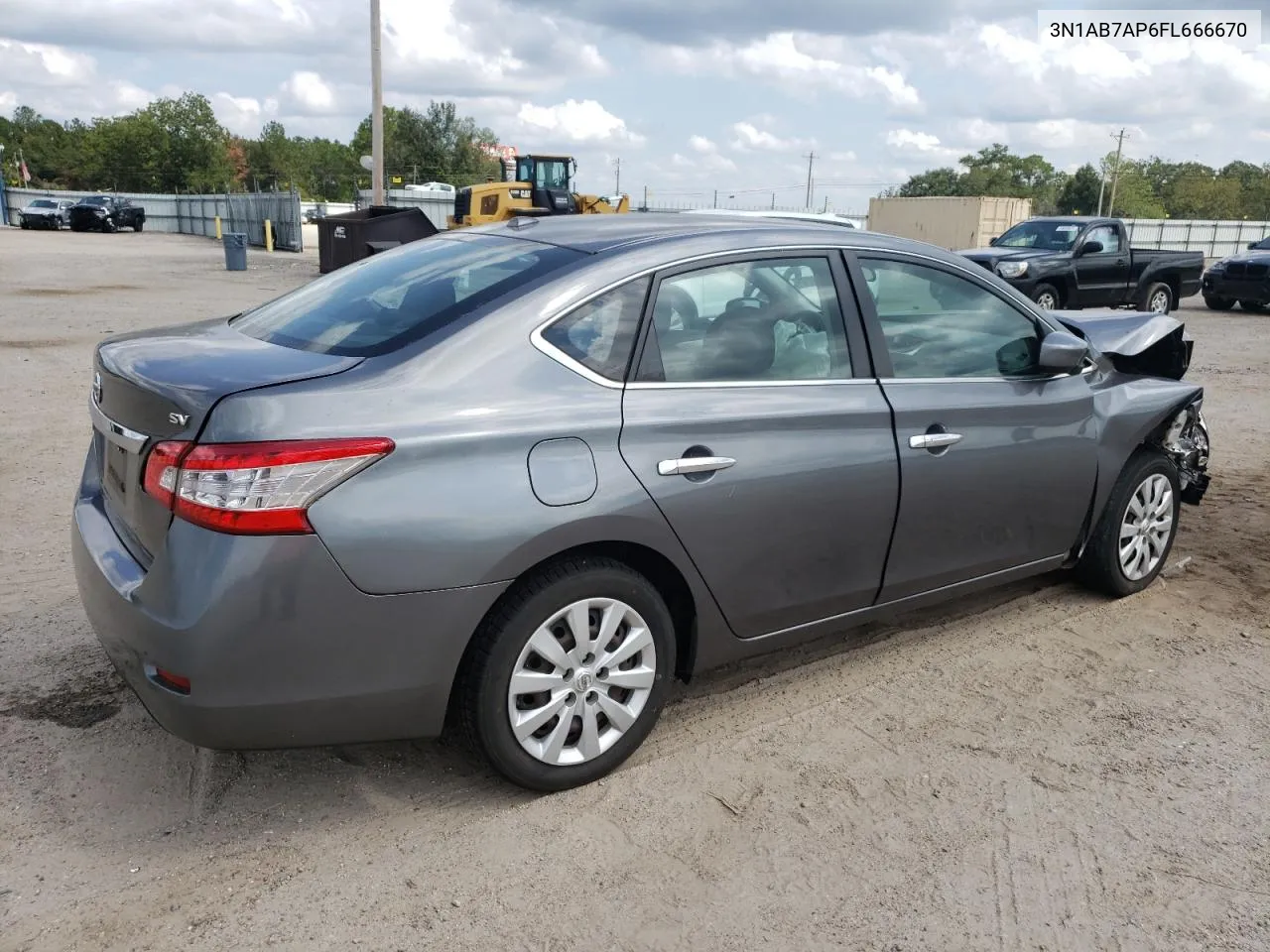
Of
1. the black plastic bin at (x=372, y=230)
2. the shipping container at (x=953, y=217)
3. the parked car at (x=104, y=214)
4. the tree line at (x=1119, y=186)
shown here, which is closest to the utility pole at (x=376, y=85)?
the black plastic bin at (x=372, y=230)

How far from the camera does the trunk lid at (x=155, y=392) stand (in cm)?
271

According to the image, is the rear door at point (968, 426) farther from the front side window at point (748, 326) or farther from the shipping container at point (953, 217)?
the shipping container at point (953, 217)

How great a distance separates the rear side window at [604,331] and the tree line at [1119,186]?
7971 centimetres

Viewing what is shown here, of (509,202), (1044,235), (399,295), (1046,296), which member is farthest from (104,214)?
(399,295)

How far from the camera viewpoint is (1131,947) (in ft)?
8.49

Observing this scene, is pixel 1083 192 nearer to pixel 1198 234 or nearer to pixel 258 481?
pixel 1198 234

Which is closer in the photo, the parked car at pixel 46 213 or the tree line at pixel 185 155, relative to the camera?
the parked car at pixel 46 213

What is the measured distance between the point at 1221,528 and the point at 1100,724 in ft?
9.69

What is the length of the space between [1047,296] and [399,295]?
48.0 feet

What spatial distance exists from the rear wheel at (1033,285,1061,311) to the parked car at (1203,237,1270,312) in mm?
5832

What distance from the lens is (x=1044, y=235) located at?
16.7m

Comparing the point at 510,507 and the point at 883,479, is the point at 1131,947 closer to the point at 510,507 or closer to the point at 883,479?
the point at 883,479

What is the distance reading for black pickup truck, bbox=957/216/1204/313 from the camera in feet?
51.5

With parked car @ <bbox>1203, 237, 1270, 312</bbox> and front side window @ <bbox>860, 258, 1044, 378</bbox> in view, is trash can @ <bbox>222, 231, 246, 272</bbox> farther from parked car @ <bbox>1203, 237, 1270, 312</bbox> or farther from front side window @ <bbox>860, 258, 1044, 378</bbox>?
front side window @ <bbox>860, 258, 1044, 378</bbox>
